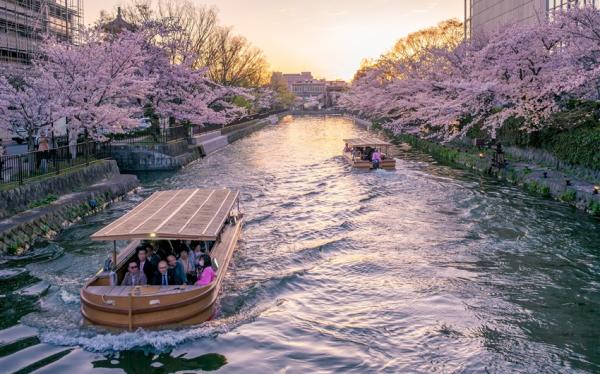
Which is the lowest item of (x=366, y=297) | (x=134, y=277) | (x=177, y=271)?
(x=366, y=297)

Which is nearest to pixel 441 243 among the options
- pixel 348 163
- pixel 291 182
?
pixel 291 182

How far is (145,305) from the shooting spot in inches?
440

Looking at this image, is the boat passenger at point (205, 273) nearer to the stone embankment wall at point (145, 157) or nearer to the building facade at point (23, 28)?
the stone embankment wall at point (145, 157)

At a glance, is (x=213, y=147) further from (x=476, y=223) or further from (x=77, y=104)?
(x=476, y=223)

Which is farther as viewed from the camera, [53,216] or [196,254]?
[53,216]

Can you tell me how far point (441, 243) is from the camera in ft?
60.9

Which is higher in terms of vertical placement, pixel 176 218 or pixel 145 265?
pixel 176 218

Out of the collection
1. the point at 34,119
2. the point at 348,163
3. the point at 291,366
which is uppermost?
the point at 34,119

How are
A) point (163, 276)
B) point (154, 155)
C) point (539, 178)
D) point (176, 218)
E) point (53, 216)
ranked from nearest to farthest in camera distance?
point (163, 276), point (176, 218), point (53, 216), point (539, 178), point (154, 155)

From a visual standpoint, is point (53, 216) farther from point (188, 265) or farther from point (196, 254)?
point (188, 265)

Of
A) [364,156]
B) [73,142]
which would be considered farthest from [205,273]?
[364,156]

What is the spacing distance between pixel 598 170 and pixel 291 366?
19257 mm

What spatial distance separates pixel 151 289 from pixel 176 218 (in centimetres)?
267

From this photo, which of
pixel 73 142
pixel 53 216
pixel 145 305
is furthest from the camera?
pixel 73 142
